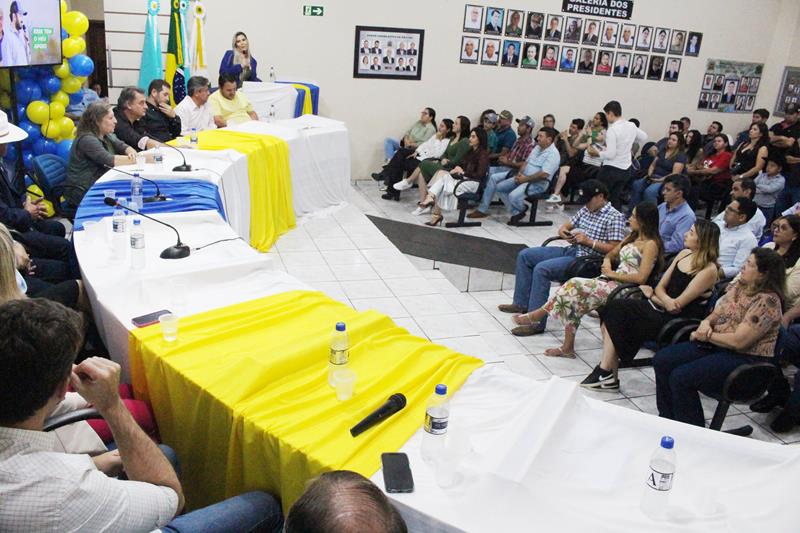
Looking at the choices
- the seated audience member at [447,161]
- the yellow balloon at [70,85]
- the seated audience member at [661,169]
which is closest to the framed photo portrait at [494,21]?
the seated audience member at [447,161]

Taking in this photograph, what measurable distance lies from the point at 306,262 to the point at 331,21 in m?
Answer: 4.56

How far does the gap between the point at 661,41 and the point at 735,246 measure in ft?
21.3

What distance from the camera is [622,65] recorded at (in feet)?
32.3

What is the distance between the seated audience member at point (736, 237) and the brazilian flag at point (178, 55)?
19.6ft

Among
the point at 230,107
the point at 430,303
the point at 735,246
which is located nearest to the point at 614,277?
the point at 735,246

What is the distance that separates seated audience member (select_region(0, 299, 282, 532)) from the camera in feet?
4.54

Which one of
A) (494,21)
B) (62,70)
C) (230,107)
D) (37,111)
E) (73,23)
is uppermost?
(494,21)

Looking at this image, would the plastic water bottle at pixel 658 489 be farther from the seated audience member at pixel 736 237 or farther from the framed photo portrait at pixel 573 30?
the framed photo portrait at pixel 573 30

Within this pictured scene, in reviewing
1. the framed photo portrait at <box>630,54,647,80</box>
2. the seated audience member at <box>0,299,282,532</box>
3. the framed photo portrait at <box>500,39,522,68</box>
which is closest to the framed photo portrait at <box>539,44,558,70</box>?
the framed photo portrait at <box>500,39,522,68</box>

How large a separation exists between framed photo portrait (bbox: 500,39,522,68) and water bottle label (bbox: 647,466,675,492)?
849 cm

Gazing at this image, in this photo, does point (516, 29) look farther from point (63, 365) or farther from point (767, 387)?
point (63, 365)

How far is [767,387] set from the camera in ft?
10.6

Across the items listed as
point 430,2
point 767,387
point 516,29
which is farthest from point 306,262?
point 516,29

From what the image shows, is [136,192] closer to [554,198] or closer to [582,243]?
[582,243]
